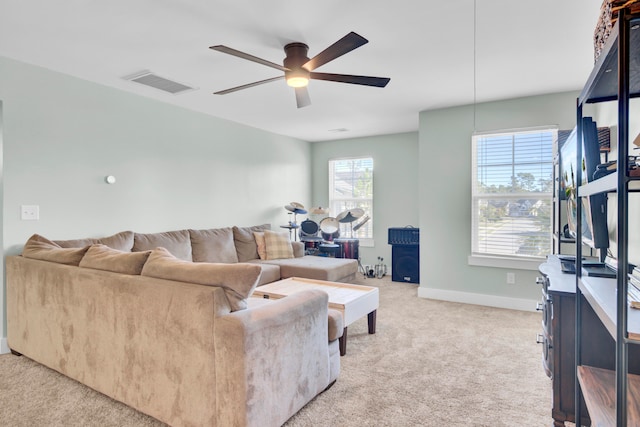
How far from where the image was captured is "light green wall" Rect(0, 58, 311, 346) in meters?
3.04

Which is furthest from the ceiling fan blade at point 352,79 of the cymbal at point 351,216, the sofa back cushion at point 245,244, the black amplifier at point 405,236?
the cymbal at point 351,216

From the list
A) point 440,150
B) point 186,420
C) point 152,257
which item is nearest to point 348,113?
point 440,150

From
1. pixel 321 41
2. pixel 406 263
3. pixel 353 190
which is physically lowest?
pixel 406 263

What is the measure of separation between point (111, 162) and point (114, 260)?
192cm

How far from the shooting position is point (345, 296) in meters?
3.12

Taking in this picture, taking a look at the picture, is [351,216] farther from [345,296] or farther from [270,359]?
[270,359]

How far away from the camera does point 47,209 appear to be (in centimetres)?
321

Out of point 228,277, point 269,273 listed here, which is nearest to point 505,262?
point 269,273

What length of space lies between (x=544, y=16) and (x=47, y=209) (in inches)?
162

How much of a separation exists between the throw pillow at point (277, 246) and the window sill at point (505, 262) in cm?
234

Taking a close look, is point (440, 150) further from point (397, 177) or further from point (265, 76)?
point (265, 76)

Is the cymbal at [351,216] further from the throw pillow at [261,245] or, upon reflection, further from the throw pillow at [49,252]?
the throw pillow at [49,252]

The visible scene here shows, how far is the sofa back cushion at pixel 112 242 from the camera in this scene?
3148 mm

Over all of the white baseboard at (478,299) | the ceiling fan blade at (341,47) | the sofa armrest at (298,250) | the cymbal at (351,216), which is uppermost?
the ceiling fan blade at (341,47)
